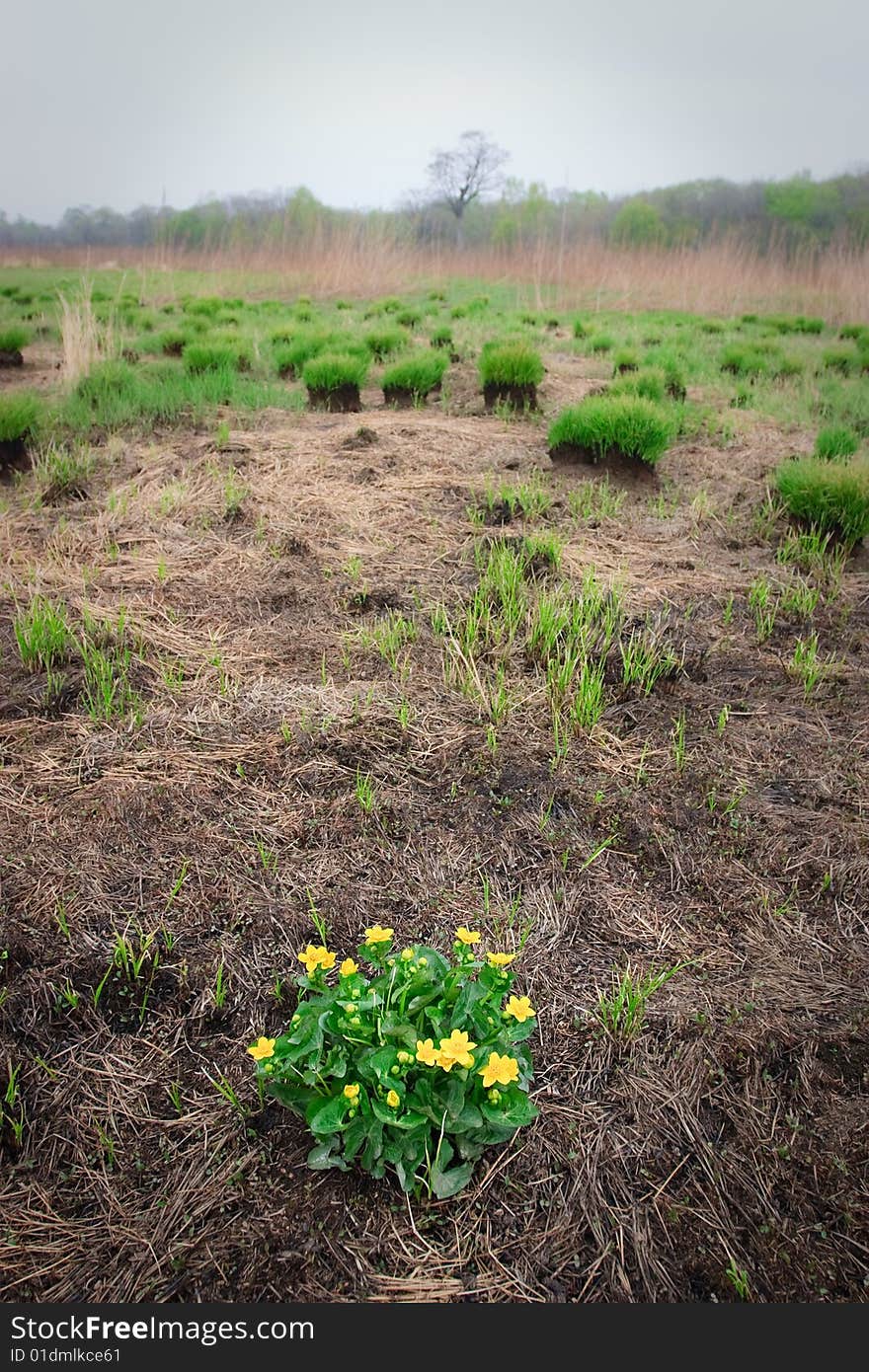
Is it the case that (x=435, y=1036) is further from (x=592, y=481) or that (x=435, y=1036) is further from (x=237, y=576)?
(x=592, y=481)

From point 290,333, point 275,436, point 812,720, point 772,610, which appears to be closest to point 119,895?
point 812,720

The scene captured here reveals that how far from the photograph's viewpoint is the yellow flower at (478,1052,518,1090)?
3.76 feet

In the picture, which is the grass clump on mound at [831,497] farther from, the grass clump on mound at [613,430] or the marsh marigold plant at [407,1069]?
the marsh marigold plant at [407,1069]

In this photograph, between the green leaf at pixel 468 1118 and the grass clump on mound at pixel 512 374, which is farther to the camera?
the grass clump on mound at pixel 512 374

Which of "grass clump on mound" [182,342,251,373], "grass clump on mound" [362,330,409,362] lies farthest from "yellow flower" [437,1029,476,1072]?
"grass clump on mound" [362,330,409,362]

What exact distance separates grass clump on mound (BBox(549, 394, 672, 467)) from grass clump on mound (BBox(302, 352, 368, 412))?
1.82 metres

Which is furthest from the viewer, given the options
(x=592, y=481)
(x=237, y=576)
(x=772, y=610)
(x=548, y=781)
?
(x=592, y=481)

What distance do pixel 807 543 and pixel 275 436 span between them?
3155 millimetres

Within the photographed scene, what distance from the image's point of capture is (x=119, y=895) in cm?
173

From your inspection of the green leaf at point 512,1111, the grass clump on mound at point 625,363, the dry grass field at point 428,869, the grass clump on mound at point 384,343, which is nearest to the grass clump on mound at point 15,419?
the dry grass field at point 428,869

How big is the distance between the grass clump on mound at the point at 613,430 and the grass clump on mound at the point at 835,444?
874mm

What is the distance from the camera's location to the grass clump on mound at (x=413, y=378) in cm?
537

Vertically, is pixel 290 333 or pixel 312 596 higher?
pixel 290 333

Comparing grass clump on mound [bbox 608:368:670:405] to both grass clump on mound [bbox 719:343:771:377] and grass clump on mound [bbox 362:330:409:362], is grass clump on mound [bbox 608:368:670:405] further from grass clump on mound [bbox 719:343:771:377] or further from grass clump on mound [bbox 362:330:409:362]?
grass clump on mound [bbox 362:330:409:362]
